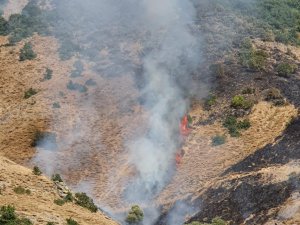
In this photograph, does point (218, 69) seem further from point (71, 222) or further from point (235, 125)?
point (71, 222)


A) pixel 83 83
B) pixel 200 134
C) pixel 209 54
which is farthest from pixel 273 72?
pixel 83 83

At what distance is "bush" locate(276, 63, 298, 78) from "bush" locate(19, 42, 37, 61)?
24.3 meters

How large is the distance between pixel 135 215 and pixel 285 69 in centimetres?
2080

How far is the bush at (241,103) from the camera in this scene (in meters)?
42.1

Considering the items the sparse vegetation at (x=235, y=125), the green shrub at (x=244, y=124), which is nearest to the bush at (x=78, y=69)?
the sparse vegetation at (x=235, y=125)

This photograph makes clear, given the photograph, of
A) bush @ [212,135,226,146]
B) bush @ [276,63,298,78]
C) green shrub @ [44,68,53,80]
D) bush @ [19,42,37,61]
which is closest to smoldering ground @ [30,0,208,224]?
bush @ [212,135,226,146]

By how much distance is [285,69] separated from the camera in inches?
1813

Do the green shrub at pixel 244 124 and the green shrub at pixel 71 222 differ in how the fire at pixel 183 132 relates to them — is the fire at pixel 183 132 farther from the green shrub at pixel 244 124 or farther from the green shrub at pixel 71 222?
the green shrub at pixel 71 222

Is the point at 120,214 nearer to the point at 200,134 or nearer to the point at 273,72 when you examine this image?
the point at 200,134

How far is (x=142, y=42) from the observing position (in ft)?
176

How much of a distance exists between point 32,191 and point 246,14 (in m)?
38.8

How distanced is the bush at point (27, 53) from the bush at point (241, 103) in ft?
72.1

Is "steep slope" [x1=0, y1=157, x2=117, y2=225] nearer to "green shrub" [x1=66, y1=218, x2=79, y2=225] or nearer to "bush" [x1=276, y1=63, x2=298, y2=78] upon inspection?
"green shrub" [x1=66, y1=218, x2=79, y2=225]

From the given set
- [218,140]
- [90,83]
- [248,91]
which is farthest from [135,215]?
[90,83]
